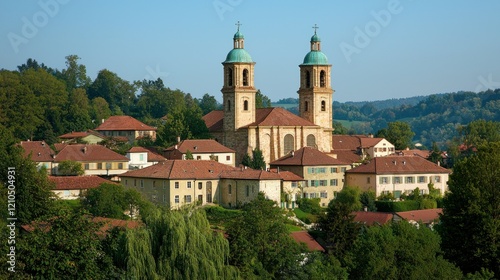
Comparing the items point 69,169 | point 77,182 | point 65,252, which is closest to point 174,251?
point 65,252

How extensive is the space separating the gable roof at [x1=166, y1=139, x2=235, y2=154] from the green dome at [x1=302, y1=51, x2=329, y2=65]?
430 inches

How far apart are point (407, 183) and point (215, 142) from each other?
1322 cm

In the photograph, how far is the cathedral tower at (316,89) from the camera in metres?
84.3

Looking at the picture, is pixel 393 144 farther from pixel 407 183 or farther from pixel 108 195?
pixel 108 195

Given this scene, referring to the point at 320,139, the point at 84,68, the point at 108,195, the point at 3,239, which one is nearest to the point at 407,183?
the point at 320,139

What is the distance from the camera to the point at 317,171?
236 ft

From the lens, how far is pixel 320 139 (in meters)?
81.6

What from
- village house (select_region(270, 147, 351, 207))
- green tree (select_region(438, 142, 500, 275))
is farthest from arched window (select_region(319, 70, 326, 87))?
green tree (select_region(438, 142, 500, 275))

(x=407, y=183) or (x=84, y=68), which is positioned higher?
(x=84, y=68)

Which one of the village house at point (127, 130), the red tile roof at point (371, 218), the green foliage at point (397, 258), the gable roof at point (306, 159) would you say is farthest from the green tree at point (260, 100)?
the green foliage at point (397, 258)

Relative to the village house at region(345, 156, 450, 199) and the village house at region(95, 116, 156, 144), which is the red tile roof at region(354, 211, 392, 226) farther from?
the village house at region(95, 116, 156, 144)

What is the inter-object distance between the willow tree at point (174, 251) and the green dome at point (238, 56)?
3977 centimetres

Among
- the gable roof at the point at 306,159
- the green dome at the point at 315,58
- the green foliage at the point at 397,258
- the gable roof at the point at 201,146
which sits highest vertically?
the green dome at the point at 315,58

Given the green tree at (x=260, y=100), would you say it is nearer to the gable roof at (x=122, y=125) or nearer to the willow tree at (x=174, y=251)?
the gable roof at (x=122, y=125)
